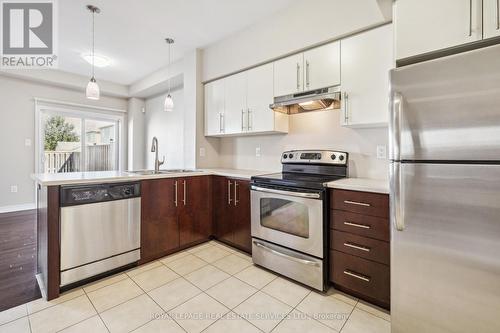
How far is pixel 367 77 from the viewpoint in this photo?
1.94 m

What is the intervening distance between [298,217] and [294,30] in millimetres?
1858

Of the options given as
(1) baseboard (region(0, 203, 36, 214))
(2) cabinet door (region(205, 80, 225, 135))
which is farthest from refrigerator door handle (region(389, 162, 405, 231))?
(1) baseboard (region(0, 203, 36, 214))

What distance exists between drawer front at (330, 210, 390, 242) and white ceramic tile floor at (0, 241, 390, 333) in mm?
544

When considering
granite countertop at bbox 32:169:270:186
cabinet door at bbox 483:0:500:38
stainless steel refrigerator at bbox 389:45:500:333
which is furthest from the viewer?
granite countertop at bbox 32:169:270:186

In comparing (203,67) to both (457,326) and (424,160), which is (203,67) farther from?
(457,326)

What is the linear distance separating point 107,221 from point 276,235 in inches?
59.3

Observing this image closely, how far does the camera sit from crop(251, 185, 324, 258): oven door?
6.05ft

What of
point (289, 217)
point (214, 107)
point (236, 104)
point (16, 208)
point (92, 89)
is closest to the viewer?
point (289, 217)

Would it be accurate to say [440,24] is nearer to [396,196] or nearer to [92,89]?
[396,196]

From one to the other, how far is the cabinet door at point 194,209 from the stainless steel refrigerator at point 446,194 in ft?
6.69

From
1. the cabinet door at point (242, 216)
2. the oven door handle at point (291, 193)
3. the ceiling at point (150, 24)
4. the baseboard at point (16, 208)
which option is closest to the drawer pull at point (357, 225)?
the oven door handle at point (291, 193)

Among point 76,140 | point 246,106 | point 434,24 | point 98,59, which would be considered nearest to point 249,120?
point 246,106

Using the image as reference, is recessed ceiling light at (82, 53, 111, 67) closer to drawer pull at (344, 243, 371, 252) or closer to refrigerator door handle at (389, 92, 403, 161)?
refrigerator door handle at (389, 92, 403, 161)

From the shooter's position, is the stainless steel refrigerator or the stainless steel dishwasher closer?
the stainless steel refrigerator
